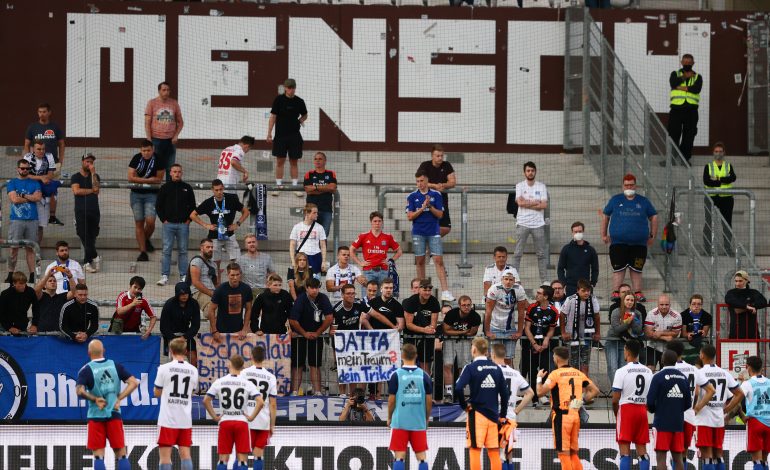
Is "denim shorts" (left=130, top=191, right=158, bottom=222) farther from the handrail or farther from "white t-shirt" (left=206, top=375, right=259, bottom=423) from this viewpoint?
"white t-shirt" (left=206, top=375, right=259, bottom=423)

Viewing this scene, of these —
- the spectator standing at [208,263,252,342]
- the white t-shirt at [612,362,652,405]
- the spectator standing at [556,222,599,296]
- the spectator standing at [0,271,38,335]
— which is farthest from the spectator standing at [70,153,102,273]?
the white t-shirt at [612,362,652,405]

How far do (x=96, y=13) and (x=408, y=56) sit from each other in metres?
6.25

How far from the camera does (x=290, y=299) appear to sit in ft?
63.9

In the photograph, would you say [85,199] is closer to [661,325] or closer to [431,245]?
[431,245]

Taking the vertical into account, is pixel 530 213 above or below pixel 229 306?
above

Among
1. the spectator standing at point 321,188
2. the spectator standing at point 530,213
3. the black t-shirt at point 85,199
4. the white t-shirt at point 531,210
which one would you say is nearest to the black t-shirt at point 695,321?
the spectator standing at point 530,213

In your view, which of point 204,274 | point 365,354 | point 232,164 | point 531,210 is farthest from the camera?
point 232,164

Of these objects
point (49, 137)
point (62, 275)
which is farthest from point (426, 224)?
point (49, 137)

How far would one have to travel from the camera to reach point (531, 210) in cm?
2230

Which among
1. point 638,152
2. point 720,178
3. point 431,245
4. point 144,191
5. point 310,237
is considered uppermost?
point 638,152

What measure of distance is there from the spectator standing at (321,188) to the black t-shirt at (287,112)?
2285 mm

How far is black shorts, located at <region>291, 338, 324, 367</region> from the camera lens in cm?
1919

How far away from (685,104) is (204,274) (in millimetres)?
10342

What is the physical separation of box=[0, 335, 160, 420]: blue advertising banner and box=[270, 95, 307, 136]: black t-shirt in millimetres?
6393
